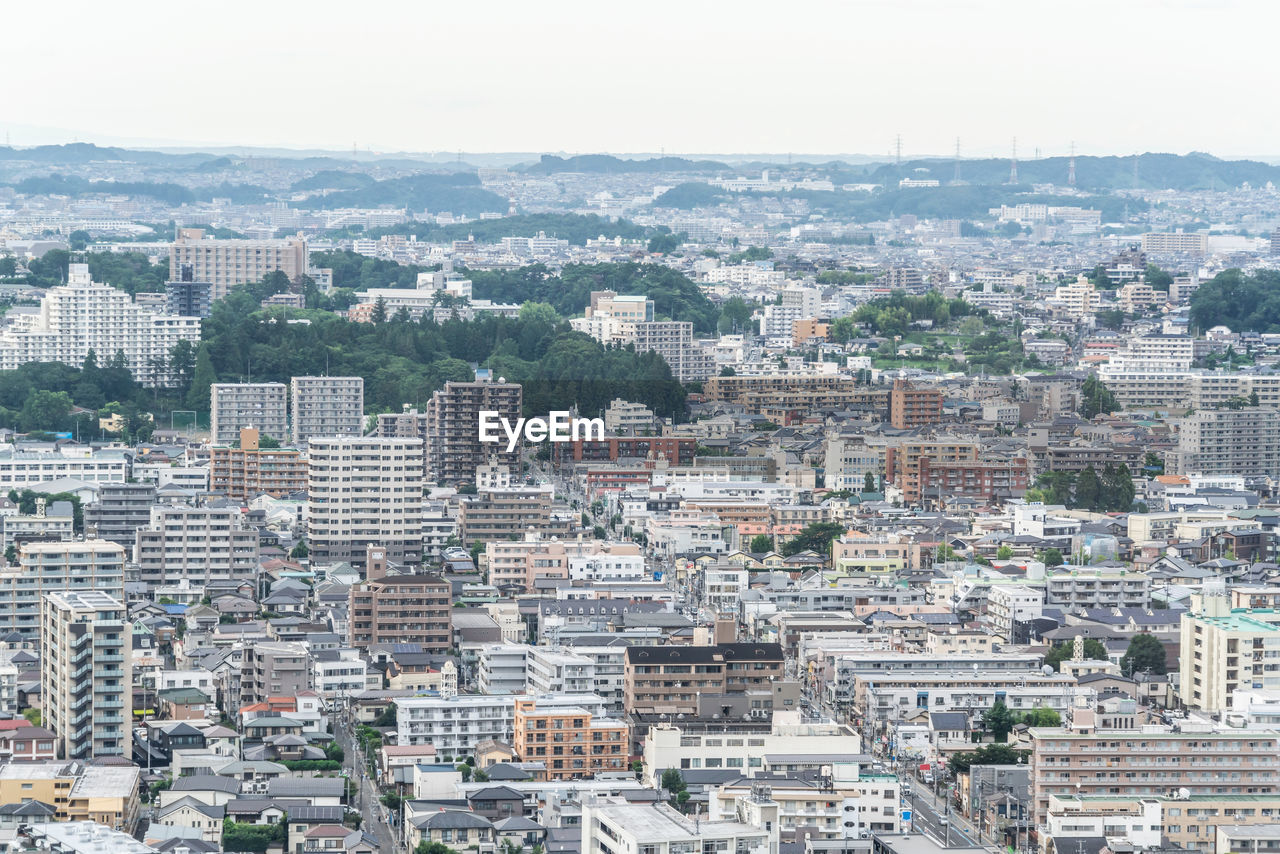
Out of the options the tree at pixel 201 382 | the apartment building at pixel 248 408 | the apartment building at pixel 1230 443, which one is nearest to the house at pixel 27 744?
the apartment building at pixel 248 408

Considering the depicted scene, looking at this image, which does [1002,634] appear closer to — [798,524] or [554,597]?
[554,597]

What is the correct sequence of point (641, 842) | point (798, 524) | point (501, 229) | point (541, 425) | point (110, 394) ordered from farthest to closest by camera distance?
1. point (501, 229)
2. point (110, 394)
3. point (541, 425)
4. point (798, 524)
5. point (641, 842)

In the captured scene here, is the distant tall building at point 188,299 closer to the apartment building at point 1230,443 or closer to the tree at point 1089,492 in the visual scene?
the apartment building at point 1230,443

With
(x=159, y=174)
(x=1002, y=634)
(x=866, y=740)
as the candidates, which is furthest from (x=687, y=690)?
(x=159, y=174)

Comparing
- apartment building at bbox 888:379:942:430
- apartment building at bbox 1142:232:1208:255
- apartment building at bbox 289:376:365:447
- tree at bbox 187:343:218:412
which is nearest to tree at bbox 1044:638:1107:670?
apartment building at bbox 289:376:365:447

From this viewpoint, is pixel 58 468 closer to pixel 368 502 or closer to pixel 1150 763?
pixel 368 502

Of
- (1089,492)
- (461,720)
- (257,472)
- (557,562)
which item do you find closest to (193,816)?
(461,720)
